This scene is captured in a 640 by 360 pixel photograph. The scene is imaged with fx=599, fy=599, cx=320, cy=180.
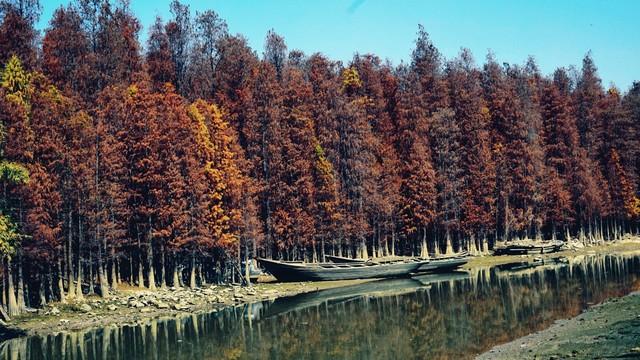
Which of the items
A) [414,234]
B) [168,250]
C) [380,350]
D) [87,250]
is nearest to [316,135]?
[414,234]

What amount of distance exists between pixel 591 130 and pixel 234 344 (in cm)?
7843

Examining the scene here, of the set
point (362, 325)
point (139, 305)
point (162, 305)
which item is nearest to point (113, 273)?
point (139, 305)

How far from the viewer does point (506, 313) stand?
119 ft

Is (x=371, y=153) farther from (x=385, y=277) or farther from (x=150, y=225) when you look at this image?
(x=150, y=225)

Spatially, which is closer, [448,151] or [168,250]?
[168,250]

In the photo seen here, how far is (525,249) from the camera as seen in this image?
73.8 meters

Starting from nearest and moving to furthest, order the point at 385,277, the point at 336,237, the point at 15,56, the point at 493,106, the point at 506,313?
the point at 506,313 < the point at 15,56 < the point at 385,277 < the point at 336,237 < the point at 493,106

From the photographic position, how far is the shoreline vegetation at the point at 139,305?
40250mm

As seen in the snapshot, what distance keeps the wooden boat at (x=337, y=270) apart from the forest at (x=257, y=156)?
4188mm

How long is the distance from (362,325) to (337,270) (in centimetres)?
2245

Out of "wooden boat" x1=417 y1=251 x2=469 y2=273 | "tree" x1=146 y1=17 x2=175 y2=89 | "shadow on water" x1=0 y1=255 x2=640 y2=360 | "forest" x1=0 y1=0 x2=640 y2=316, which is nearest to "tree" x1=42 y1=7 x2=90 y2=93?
"forest" x1=0 y1=0 x2=640 y2=316

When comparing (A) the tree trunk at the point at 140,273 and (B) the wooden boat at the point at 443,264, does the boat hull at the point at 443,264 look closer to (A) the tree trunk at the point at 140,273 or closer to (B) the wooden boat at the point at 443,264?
(B) the wooden boat at the point at 443,264

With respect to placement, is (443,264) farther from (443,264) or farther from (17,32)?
(17,32)

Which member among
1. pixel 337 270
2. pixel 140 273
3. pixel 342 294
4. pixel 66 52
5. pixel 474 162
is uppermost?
pixel 66 52
